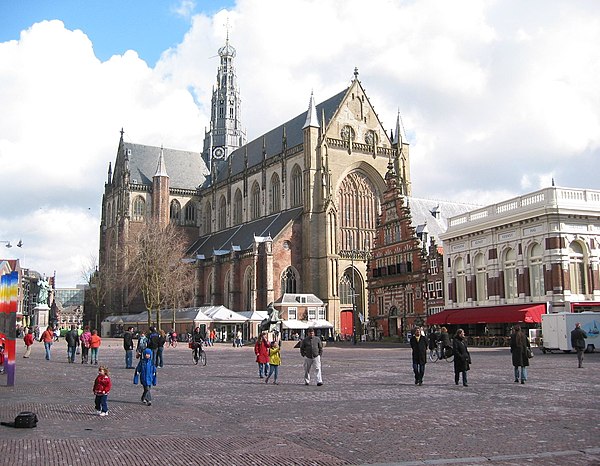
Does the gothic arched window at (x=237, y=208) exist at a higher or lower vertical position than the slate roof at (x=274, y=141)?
lower

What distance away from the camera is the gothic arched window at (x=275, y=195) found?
77.8 m

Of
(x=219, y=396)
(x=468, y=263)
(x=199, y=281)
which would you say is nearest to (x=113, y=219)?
(x=199, y=281)

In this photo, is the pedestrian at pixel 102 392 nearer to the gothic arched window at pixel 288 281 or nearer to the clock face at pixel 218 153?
the gothic arched window at pixel 288 281

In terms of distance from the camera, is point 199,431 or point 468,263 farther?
point 468,263

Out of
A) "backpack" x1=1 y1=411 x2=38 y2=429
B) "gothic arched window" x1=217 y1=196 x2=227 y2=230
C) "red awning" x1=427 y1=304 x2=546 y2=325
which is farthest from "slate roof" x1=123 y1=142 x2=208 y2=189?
"backpack" x1=1 y1=411 x2=38 y2=429

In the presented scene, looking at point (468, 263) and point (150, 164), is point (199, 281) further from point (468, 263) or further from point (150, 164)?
point (468, 263)

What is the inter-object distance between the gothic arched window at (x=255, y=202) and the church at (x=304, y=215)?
14cm

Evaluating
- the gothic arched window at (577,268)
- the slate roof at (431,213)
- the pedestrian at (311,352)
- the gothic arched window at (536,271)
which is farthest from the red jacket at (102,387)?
→ the slate roof at (431,213)

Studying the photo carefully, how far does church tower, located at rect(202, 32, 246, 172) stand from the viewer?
343 feet

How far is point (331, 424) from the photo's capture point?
11945 mm

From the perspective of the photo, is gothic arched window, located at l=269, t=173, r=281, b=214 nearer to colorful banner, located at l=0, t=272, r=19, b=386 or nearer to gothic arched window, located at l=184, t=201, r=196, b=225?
gothic arched window, located at l=184, t=201, r=196, b=225

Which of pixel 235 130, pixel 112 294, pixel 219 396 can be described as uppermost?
pixel 235 130

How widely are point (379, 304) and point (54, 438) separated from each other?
5139cm

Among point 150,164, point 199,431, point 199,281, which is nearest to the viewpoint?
point 199,431
